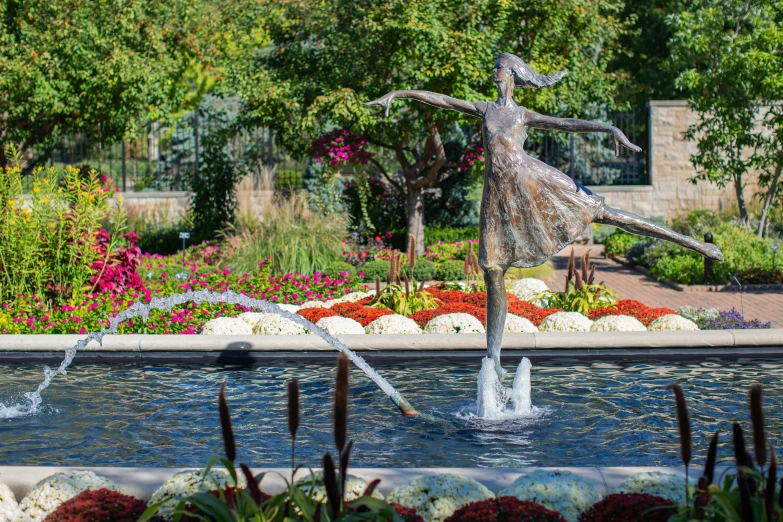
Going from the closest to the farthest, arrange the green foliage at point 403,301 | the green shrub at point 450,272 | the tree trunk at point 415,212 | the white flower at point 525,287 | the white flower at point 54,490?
the white flower at point 54,490 → the green foliage at point 403,301 → the white flower at point 525,287 → the green shrub at point 450,272 → the tree trunk at point 415,212

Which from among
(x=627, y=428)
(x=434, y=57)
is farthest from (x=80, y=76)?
(x=627, y=428)

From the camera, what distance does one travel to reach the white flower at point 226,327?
9.44m

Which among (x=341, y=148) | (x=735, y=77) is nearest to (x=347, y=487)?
(x=341, y=148)

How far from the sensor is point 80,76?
16.7 meters

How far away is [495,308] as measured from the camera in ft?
23.0

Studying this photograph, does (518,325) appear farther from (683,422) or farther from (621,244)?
(621,244)

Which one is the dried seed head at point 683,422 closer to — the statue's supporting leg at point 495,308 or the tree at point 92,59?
the statue's supporting leg at point 495,308

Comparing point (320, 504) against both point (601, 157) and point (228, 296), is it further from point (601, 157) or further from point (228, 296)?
point (601, 157)

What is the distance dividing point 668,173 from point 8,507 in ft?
63.2

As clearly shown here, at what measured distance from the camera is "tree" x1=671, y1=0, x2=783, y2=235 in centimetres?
1562

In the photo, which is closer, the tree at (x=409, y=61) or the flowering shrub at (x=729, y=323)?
the flowering shrub at (x=729, y=323)

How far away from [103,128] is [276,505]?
51.2 ft

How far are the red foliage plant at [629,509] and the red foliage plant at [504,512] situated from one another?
0.49ft

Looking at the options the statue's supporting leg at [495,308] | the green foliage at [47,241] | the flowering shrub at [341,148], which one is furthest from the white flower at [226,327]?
the flowering shrub at [341,148]
